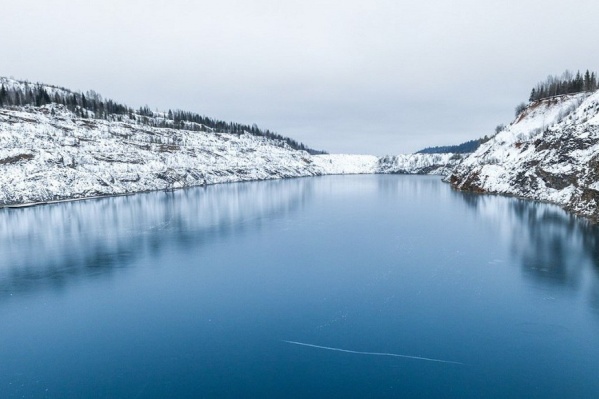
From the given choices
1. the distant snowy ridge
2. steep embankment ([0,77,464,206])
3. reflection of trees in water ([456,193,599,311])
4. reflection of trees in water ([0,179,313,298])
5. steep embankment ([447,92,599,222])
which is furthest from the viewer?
steep embankment ([0,77,464,206])

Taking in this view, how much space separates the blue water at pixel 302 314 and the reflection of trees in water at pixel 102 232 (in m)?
0.36

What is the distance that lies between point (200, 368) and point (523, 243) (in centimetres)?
3462

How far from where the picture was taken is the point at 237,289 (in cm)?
2372

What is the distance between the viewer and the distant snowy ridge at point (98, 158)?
73812 millimetres

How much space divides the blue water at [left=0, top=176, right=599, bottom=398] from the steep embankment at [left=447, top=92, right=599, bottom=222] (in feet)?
48.8

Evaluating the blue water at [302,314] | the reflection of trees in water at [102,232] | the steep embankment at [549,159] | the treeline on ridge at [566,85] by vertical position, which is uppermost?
the treeline on ridge at [566,85]

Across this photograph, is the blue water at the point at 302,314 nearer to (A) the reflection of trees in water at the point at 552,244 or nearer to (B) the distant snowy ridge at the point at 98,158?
(A) the reflection of trees in water at the point at 552,244

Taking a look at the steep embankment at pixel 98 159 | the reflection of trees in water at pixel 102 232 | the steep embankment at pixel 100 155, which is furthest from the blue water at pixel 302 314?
the steep embankment at pixel 100 155

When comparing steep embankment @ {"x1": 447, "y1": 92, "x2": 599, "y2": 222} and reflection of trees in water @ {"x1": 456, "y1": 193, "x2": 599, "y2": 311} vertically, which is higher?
steep embankment @ {"x1": 447, "y1": 92, "x2": 599, "y2": 222}

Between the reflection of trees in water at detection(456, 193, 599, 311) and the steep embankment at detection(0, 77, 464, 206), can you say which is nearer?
the reflection of trees in water at detection(456, 193, 599, 311)

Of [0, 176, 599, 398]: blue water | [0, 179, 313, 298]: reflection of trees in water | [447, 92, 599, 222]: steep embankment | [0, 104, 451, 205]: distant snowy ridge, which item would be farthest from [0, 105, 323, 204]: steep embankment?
[447, 92, 599, 222]: steep embankment

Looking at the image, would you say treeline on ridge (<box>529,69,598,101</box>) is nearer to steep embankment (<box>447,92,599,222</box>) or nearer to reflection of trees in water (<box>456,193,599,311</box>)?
steep embankment (<box>447,92,599,222</box>)

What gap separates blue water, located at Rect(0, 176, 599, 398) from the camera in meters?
13.6

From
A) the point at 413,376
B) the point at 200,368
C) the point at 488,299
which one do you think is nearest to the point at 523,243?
the point at 488,299
